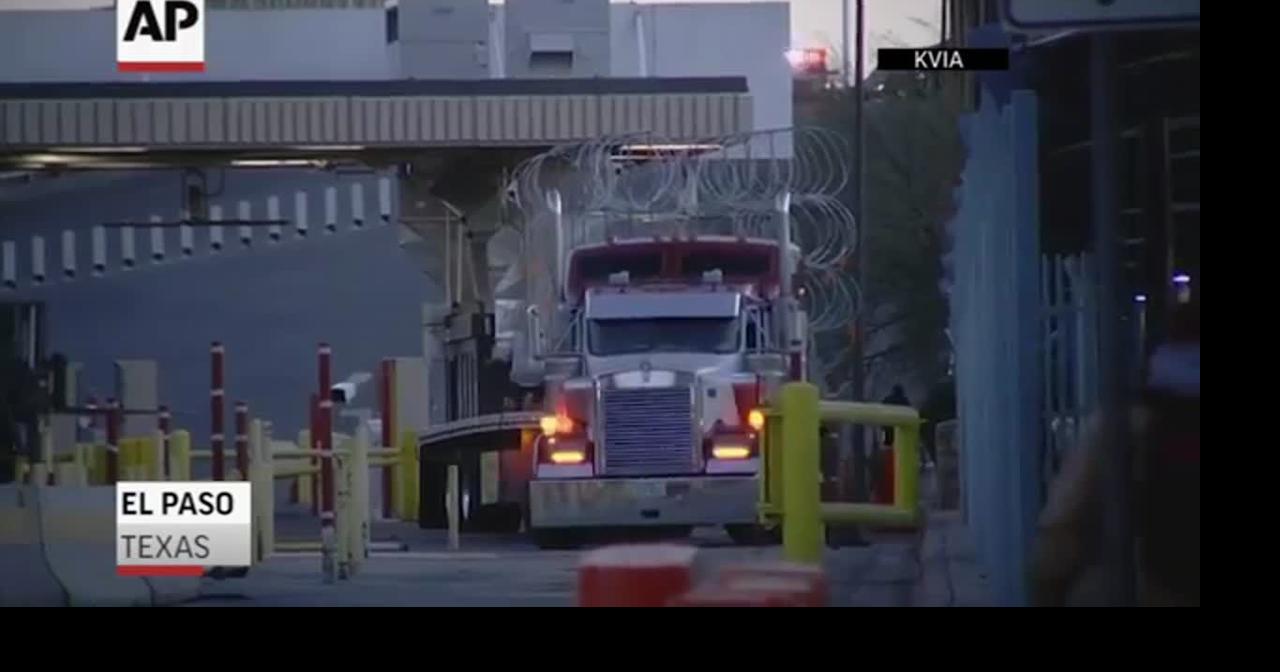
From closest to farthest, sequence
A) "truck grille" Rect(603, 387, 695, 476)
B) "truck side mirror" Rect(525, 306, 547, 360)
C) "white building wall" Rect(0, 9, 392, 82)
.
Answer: "white building wall" Rect(0, 9, 392, 82) → "truck grille" Rect(603, 387, 695, 476) → "truck side mirror" Rect(525, 306, 547, 360)

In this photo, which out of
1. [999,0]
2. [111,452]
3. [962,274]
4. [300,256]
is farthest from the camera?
[962,274]

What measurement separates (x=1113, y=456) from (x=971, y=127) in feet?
5.50

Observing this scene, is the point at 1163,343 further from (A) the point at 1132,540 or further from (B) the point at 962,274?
(B) the point at 962,274

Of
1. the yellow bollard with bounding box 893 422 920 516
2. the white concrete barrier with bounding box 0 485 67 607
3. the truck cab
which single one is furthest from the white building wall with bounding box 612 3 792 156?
the white concrete barrier with bounding box 0 485 67 607

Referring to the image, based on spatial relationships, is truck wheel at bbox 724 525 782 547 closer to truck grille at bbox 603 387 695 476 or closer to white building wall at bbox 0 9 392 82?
truck grille at bbox 603 387 695 476

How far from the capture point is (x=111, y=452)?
8.42 metres

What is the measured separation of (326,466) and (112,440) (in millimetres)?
1036

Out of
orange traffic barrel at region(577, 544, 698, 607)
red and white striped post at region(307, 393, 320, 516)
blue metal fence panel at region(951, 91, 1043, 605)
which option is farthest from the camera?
red and white striped post at region(307, 393, 320, 516)

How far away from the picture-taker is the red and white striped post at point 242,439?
8484 millimetres

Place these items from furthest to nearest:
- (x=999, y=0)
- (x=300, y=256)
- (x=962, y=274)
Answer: (x=962, y=274) → (x=300, y=256) → (x=999, y=0)

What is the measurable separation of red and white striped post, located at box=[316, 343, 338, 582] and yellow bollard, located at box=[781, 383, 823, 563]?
1.44 metres

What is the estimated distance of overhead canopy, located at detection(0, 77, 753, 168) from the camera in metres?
8.41
